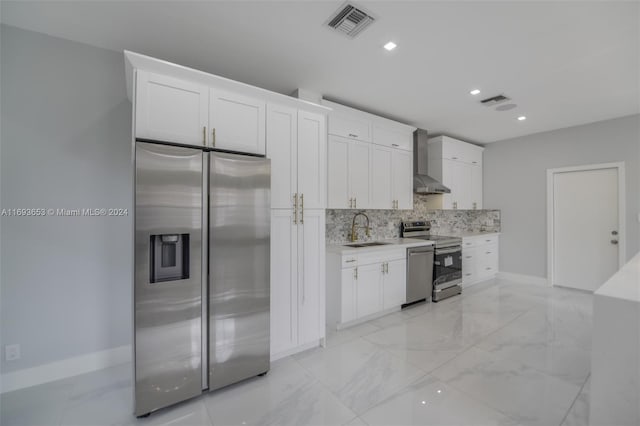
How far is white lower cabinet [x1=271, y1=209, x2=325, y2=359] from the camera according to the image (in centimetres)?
242

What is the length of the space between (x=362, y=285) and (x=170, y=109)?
8.81ft

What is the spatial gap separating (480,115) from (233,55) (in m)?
3.62

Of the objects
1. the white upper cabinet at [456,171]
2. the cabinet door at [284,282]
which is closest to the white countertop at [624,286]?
the cabinet door at [284,282]

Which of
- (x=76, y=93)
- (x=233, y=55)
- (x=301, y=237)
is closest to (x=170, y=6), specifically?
(x=233, y=55)

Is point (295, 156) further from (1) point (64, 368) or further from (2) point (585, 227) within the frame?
(2) point (585, 227)

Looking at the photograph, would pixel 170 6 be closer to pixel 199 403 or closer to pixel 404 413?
pixel 199 403

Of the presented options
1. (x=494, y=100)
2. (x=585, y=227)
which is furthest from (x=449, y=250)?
(x=585, y=227)

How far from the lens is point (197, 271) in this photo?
1.94 meters

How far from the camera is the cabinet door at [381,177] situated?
12.6ft

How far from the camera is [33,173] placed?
84.9 inches

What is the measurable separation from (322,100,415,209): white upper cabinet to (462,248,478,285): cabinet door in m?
1.55

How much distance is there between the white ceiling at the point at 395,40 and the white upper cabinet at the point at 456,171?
150cm

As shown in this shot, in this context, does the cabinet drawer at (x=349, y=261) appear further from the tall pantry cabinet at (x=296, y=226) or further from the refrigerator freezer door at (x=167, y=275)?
the refrigerator freezer door at (x=167, y=275)

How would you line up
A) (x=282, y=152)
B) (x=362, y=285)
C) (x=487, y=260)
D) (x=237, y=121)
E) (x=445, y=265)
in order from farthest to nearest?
(x=487, y=260) < (x=445, y=265) < (x=362, y=285) < (x=282, y=152) < (x=237, y=121)
